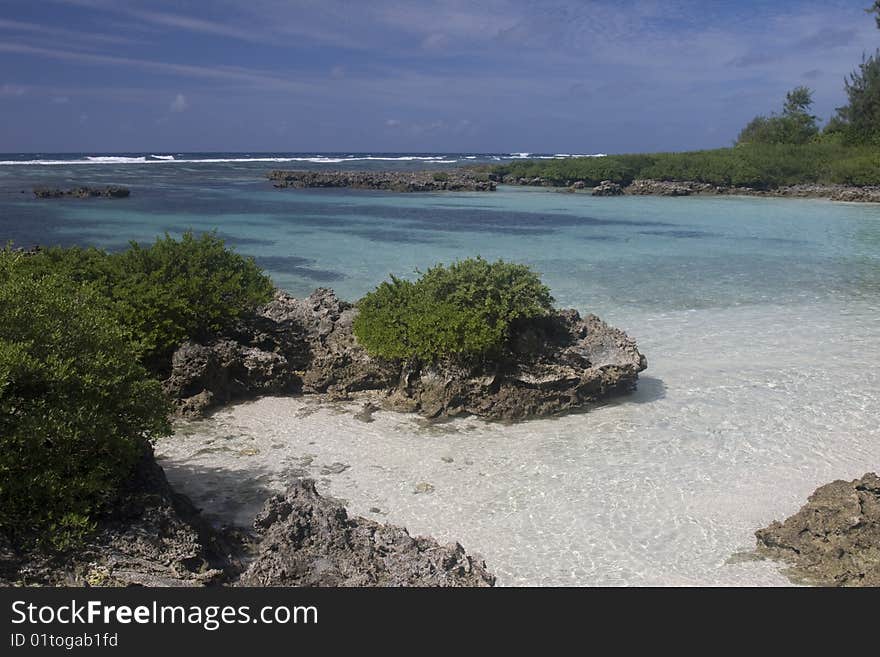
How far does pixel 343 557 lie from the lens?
4.87m

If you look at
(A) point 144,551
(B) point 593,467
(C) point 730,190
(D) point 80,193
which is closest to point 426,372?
(B) point 593,467

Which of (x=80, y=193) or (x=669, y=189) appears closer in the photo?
(x=80, y=193)

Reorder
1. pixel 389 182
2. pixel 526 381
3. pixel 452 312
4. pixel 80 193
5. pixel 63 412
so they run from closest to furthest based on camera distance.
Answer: pixel 63 412, pixel 526 381, pixel 452 312, pixel 80 193, pixel 389 182

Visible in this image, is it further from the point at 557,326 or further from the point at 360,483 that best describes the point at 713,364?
the point at 360,483

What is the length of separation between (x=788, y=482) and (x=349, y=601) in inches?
205

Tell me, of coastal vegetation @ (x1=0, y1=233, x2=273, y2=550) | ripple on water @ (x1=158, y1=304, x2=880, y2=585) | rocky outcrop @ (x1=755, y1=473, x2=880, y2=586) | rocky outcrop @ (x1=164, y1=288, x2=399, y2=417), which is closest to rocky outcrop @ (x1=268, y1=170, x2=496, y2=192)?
rocky outcrop @ (x1=164, y1=288, x2=399, y2=417)

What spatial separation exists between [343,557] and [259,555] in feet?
1.93

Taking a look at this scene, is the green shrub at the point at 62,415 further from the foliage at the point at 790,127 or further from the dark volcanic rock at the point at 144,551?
the foliage at the point at 790,127

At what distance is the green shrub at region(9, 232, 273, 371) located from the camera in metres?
9.25

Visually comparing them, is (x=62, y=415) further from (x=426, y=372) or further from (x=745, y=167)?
(x=745, y=167)

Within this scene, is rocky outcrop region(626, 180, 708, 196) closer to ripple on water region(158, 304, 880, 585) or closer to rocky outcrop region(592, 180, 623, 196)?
rocky outcrop region(592, 180, 623, 196)

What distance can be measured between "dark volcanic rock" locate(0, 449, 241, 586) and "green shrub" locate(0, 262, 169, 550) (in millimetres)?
126

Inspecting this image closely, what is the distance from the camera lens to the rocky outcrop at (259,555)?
4.52 m

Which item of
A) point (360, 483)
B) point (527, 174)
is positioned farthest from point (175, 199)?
point (360, 483)
